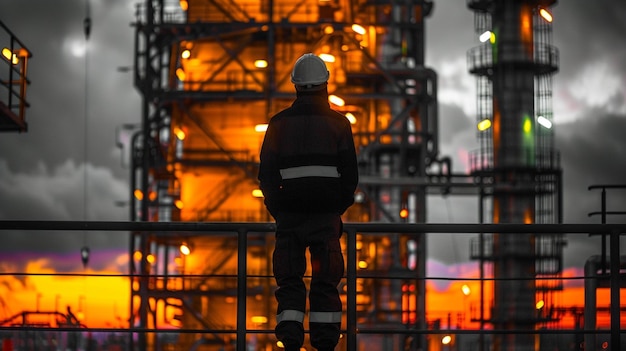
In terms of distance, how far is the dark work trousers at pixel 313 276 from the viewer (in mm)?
7668

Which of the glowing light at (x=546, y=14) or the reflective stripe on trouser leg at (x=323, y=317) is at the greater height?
the glowing light at (x=546, y=14)

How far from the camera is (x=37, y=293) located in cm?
3281

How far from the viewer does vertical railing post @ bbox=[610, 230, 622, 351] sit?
8586 millimetres

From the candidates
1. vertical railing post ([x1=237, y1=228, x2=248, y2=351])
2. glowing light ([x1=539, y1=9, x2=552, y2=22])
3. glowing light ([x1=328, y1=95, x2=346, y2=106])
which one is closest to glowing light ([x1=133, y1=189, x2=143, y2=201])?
glowing light ([x1=328, y1=95, x2=346, y2=106])

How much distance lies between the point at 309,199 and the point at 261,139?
27.7m

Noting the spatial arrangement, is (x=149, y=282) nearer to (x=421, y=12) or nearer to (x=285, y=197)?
(x=421, y=12)

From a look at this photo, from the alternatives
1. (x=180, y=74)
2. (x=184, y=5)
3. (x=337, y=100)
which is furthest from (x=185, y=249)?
(x=184, y=5)

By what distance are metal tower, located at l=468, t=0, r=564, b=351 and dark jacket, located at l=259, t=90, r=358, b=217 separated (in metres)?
29.6

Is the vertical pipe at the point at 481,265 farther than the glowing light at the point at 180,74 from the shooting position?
Yes

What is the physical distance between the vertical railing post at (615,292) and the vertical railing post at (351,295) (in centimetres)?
193

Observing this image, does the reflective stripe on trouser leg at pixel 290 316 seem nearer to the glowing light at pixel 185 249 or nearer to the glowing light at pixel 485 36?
the glowing light at pixel 185 249

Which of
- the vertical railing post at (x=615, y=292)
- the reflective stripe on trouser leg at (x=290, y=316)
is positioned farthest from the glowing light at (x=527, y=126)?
the reflective stripe on trouser leg at (x=290, y=316)

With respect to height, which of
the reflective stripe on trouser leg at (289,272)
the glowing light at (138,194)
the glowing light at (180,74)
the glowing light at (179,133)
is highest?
the glowing light at (180,74)

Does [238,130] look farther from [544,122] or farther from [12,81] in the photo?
[12,81]
